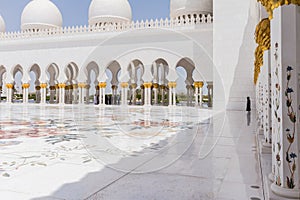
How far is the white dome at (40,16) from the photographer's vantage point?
14.2 m

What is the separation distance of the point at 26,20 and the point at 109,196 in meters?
15.6

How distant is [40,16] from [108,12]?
3908 millimetres

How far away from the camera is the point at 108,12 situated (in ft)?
43.0

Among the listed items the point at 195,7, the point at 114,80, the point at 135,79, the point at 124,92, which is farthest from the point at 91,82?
the point at 195,7

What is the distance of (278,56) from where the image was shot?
1022 millimetres

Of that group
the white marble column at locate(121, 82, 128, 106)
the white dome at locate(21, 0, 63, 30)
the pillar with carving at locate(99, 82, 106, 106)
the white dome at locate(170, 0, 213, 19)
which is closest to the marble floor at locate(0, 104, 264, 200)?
the white marble column at locate(121, 82, 128, 106)

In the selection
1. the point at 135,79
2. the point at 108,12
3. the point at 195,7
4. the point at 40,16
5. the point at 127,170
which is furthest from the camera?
the point at 135,79

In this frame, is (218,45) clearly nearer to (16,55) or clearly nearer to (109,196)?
(109,196)

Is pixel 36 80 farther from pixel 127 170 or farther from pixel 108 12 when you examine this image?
pixel 127 170

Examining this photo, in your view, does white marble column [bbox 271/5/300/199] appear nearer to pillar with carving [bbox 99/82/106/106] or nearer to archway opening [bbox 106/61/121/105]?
pillar with carving [bbox 99/82/106/106]

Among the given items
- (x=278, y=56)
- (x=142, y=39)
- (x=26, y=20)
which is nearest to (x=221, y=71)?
(x=142, y=39)

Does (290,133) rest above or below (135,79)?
below

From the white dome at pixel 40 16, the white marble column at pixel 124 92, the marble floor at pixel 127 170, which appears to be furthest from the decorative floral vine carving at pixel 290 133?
the white dome at pixel 40 16

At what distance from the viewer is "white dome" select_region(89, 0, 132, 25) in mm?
13111
